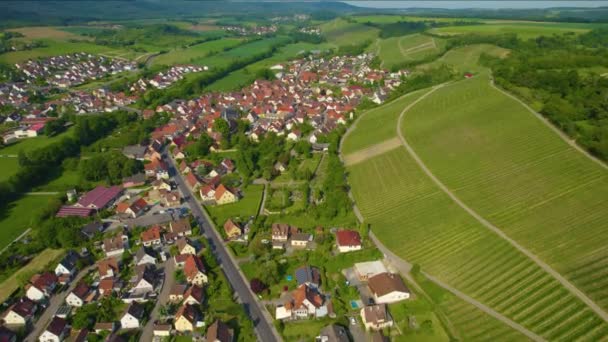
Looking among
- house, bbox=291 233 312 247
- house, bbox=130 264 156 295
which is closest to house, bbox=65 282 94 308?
house, bbox=130 264 156 295

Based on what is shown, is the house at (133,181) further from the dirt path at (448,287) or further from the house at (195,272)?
the dirt path at (448,287)

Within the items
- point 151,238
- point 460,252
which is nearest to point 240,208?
point 151,238

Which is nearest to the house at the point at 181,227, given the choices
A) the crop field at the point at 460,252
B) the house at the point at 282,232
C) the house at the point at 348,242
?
the house at the point at 282,232

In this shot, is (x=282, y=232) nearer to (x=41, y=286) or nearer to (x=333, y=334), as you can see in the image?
(x=333, y=334)

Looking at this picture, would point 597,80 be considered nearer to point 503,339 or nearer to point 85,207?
point 503,339

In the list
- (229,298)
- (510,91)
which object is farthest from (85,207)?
(510,91)
